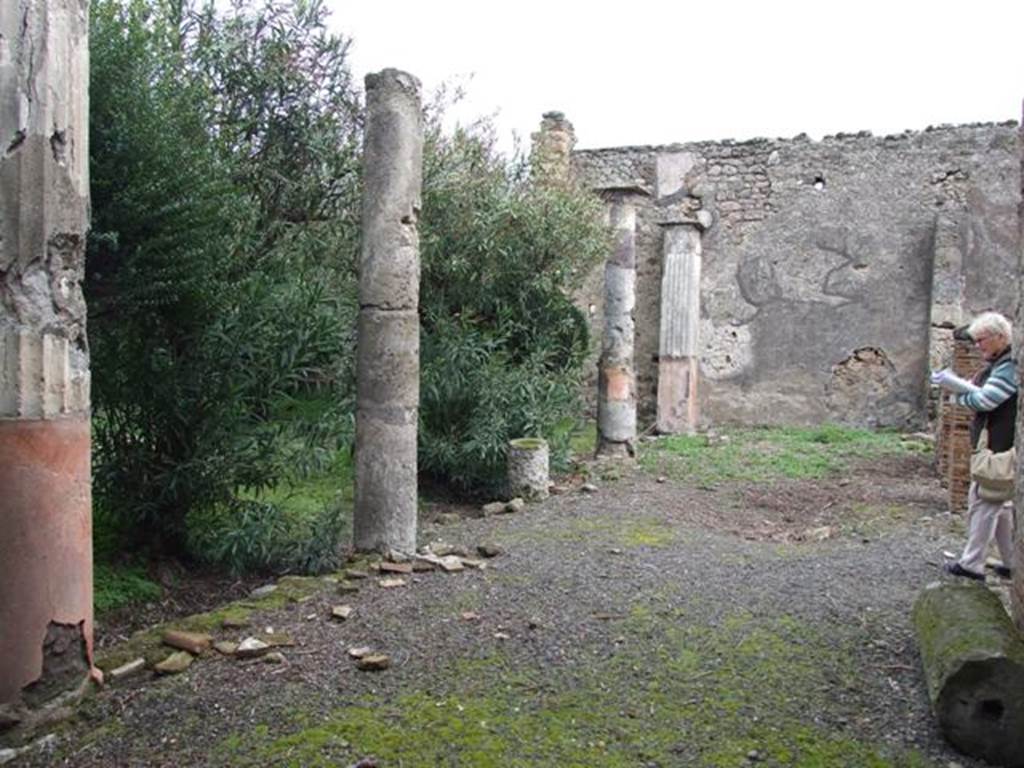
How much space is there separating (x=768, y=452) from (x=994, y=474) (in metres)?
6.12

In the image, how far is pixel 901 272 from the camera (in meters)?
12.7

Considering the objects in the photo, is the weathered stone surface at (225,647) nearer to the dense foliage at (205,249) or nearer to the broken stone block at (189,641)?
the broken stone block at (189,641)

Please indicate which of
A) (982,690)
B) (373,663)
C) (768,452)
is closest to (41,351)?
(373,663)

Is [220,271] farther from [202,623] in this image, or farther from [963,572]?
[963,572]

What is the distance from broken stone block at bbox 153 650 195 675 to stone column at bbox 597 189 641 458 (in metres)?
6.92

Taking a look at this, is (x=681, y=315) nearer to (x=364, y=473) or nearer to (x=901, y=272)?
(x=901, y=272)

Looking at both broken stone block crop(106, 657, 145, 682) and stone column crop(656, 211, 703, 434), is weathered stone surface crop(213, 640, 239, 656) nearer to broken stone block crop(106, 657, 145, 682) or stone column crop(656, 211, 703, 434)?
broken stone block crop(106, 657, 145, 682)

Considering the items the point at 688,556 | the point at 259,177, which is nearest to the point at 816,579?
the point at 688,556

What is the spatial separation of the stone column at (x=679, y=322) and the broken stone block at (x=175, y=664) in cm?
1002

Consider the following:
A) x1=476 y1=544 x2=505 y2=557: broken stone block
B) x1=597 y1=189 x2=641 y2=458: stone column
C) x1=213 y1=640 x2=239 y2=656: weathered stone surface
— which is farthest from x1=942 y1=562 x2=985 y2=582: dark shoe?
x1=597 y1=189 x2=641 y2=458: stone column

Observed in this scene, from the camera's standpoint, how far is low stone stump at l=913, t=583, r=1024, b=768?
119 inches

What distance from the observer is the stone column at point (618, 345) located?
34.4 feet

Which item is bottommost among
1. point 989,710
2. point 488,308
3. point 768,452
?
point 768,452

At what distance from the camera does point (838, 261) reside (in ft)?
42.5
